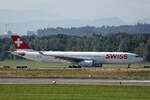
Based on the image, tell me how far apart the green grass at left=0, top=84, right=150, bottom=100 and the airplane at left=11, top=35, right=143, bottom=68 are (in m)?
47.4

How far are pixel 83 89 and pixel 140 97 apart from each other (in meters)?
8.00

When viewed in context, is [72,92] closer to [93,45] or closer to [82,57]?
[82,57]

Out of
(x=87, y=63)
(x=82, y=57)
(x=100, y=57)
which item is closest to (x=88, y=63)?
(x=87, y=63)

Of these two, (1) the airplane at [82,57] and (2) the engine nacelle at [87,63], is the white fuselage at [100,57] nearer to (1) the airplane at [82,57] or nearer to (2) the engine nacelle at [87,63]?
(1) the airplane at [82,57]

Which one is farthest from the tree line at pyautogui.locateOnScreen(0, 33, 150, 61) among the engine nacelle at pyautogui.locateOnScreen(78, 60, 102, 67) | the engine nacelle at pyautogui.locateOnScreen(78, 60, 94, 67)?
the engine nacelle at pyautogui.locateOnScreen(78, 60, 94, 67)

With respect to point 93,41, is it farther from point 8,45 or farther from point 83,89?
point 83,89

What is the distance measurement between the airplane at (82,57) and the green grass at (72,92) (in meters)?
47.4

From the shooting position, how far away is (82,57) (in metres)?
99.2

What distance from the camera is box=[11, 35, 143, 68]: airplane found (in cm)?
9788

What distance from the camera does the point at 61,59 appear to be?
10062 centimetres

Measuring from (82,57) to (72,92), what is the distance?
54.4 m

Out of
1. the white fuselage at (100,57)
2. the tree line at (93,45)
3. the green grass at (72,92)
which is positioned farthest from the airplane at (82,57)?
the tree line at (93,45)

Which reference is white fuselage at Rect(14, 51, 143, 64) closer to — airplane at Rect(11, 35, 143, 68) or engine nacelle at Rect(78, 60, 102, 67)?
airplane at Rect(11, 35, 143, 68)

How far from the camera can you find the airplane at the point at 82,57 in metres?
97.9
